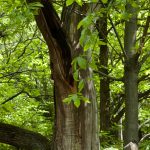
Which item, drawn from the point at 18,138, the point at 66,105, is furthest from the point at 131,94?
the point at 18,138

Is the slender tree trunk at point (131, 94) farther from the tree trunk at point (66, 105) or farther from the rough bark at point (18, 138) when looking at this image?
the rough bark at point (18, 138)

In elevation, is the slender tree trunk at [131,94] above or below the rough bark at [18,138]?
above

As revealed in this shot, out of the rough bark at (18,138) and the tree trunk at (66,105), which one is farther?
the rough bark at (18,138)

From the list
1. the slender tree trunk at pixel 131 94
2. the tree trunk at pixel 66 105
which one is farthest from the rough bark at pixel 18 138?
the slender tree trunk at pixel 131 94

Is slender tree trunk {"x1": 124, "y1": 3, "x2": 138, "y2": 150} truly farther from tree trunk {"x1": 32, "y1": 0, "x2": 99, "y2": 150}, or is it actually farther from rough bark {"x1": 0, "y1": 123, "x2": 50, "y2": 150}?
rough bark {"x1": 0, "y1": 123, "x2": 50, "y2": 150}

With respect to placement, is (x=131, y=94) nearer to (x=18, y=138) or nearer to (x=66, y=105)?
(x=66, y=105)

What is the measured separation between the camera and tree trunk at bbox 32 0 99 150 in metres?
4.08

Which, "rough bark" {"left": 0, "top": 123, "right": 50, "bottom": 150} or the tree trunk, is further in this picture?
"rough bark" {"left": 0, "top": 123, "right": 50, "bottom": 150}

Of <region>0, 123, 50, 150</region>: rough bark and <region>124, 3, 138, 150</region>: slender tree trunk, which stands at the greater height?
<region>124, 3, 138, 150</region>: slender tree trunk

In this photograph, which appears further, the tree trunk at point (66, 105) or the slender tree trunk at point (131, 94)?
the slender tree trunk at point (131, 94)

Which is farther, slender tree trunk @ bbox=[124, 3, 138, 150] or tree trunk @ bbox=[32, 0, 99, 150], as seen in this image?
slender tree trunk @ bbox=[124, 3, 138, 150]

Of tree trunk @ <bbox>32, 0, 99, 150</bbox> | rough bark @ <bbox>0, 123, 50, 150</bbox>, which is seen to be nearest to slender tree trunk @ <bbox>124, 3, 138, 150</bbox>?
tree trunk @ <bbox>32, 0, 99, 150</bbox>

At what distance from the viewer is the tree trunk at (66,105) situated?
4.08 m

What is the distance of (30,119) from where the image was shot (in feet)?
34.0
